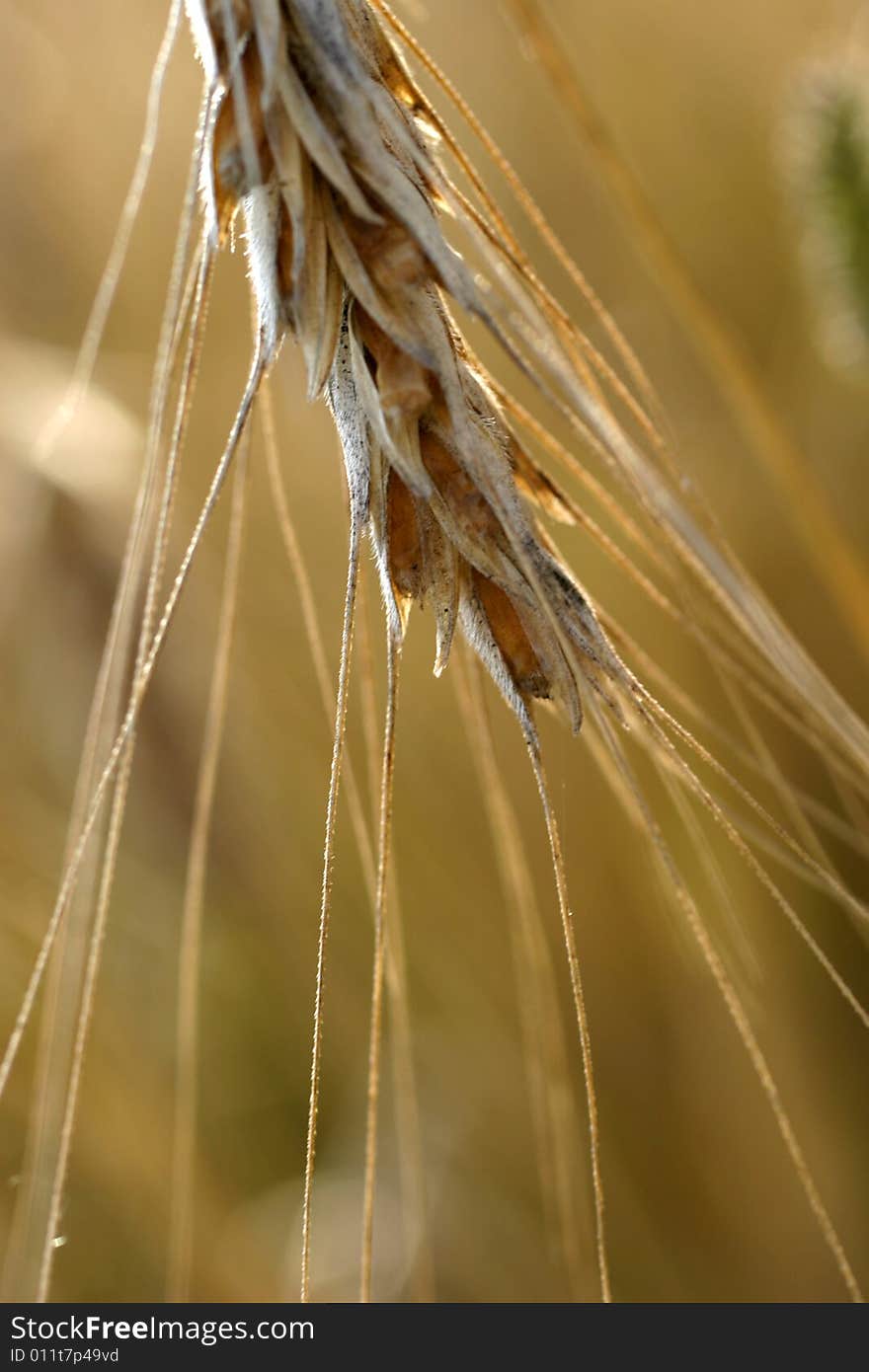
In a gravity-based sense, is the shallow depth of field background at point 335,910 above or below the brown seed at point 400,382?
above

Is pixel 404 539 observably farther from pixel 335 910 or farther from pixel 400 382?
pixel 335 910

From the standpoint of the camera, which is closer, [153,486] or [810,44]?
[153,486]

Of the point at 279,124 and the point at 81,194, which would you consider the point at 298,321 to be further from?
the point at 81,194

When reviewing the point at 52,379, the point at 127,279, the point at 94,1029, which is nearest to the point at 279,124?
the point at 52,379

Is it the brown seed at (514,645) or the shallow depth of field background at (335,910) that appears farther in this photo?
Result: the shallow depth of field background at (335,910)

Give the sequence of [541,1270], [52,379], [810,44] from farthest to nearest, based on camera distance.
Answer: [810,44], [541,1270], [52,379]

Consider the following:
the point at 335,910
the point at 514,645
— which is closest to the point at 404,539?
the point at 514,645

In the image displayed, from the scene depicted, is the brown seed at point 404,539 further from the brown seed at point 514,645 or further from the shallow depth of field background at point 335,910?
the shallow depth of field background at point 335,910

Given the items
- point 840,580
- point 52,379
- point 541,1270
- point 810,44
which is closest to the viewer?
point 840,580

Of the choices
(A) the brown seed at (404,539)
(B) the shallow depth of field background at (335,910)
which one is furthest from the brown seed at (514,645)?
(B) the shallow depth of field background at (335,910)
